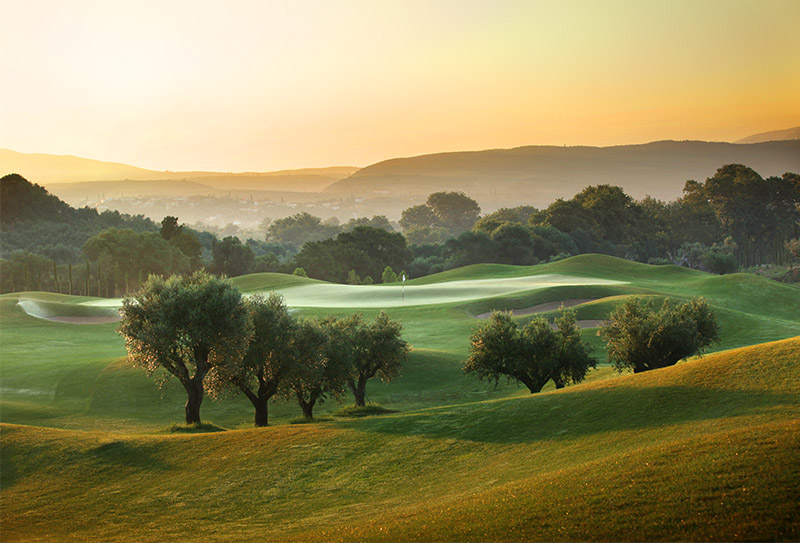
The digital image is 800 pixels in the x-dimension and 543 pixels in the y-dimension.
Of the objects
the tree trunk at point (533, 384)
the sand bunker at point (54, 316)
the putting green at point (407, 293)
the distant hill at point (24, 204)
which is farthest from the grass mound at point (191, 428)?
the distant hill at point (24, 204)

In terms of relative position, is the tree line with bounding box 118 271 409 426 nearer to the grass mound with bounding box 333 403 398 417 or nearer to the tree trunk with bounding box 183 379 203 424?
the tree trunk with bounding box 183 379 203 424

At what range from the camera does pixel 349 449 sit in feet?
72.5

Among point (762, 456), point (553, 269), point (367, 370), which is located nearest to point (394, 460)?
point (762, 456)

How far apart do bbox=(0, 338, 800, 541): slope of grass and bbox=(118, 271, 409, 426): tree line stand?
6122 mm

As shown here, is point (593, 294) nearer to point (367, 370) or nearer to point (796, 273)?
point (367, 370)

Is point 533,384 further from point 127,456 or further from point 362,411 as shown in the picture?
point 127,456

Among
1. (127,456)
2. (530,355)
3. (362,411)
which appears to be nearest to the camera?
(127,456)

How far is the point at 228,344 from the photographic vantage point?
30.8 meters

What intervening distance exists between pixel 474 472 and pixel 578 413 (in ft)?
15.5

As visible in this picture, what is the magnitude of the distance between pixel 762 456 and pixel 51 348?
5046 cm

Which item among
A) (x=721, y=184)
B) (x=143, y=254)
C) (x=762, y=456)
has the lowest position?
(x=762, y=456)

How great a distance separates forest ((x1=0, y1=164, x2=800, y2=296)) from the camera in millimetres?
117750

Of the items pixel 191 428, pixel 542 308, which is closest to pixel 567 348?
pixel 191 428

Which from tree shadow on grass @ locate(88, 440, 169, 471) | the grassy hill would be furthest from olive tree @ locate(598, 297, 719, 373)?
tree shadow on grass @ locate(88, 440, 169, 471)
